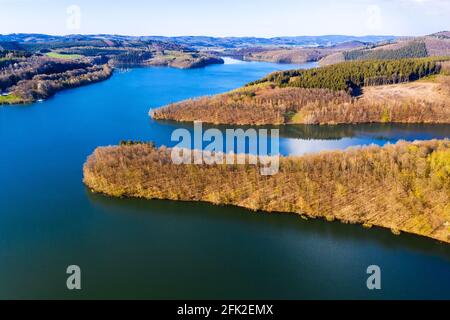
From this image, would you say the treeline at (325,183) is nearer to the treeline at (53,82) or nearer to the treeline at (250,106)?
the treeline at (250,106)

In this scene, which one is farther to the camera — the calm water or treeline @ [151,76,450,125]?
treeline @ [151,76,450,125]

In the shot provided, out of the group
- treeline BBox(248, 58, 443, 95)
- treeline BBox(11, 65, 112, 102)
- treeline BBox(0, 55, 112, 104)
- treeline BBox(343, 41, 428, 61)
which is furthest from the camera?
treeline BBox(343, 41, 428, 61)

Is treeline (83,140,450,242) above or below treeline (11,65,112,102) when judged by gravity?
below

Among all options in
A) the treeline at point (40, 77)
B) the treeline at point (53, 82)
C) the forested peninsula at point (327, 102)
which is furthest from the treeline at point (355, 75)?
the treeline at point (40, 77)

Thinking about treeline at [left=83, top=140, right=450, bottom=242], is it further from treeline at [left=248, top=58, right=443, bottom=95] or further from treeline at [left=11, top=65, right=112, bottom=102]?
treeline at [left=11, top=65, right=112, bottom=102]

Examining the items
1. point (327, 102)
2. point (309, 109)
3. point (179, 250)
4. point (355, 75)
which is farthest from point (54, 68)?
point (179, 250)

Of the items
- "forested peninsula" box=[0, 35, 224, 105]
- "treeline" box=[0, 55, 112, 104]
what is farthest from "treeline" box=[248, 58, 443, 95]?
"forested peninsula" box=[0, 35, 224, 105]
